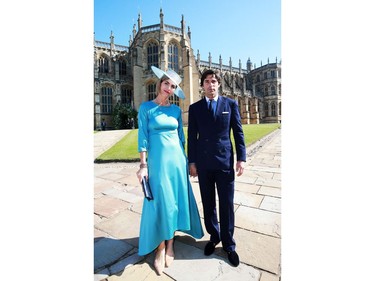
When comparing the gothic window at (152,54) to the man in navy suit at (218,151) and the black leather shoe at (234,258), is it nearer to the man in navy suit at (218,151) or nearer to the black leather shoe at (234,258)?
the man in navy suit at (218,151)

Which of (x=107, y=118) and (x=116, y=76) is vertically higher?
(x=116, y=76)

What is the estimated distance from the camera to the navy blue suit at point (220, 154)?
1924 millimetres

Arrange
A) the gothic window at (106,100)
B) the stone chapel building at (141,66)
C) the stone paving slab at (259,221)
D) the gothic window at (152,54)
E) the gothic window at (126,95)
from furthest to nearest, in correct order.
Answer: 1. the gothic window at (126,95)
2. the gothic window at (106,100)
3. the gothic window at (152,54)
4. the stone chapel building at (141,66)
5. the stone paving slab at (259,221)

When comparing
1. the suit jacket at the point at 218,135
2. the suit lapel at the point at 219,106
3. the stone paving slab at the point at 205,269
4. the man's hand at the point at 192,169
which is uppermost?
the suit lapel at the point at 219,106

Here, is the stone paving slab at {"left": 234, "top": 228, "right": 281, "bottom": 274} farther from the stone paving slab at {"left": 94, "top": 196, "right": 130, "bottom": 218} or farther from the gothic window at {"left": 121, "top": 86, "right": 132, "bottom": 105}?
the gothic window at {"left": 121, "top": 86, "right": 132, "bottom": 105}

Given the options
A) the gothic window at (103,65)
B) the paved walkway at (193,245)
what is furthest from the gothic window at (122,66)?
the paved walkway at (193,245)

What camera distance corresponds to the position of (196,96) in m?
24.5

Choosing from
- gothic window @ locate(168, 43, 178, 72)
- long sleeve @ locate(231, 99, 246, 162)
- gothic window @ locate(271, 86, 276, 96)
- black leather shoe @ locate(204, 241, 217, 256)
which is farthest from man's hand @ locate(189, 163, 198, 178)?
gothic window @ locate(271, 86, 276, 96)

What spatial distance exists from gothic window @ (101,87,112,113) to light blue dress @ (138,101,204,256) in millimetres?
24804

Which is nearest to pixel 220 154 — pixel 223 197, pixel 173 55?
pixel 223 197

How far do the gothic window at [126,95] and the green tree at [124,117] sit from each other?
2.91 meters
